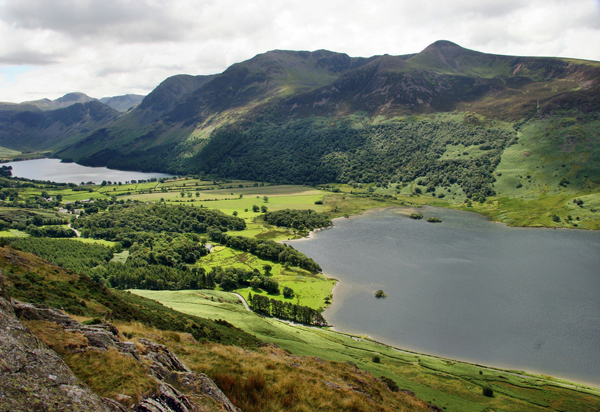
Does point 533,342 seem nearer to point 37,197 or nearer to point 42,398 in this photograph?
point 42,398

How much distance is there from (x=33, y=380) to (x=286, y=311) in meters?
67.3

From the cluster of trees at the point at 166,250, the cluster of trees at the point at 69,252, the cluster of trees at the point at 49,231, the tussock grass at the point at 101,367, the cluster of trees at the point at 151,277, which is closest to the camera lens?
the tussock grass at the point at 101,367

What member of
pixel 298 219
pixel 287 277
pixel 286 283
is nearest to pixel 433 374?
pixel 286 283

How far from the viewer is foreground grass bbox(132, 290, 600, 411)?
145 ft

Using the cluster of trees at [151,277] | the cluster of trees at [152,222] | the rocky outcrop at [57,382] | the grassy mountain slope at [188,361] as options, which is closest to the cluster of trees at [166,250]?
the cluster of trees at [151,277]

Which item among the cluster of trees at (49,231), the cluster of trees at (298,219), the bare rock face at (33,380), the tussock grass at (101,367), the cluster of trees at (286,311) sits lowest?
the cluster of trees at (286,311)

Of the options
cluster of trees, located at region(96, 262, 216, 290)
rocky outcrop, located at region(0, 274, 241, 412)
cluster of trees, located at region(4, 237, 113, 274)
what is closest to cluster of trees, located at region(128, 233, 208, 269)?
cluster of trees, located at region(96, 262, 216, 290)

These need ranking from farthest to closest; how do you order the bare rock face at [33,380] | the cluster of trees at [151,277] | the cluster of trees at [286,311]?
1. the cluster of trees at [151,277]
2. the cluster of trees at [286,311]
3. the bare rock face at [33,380]

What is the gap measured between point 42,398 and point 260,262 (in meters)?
95.2

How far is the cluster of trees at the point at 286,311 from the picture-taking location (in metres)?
72.6

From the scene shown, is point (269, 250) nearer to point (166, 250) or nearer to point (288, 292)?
point (288, 292)

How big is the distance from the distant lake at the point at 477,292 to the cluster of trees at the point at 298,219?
1253 centimetres

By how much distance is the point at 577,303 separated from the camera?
76688 mm

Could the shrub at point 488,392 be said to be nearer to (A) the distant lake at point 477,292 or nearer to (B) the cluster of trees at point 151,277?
(A) the distant lake at point 477,292
